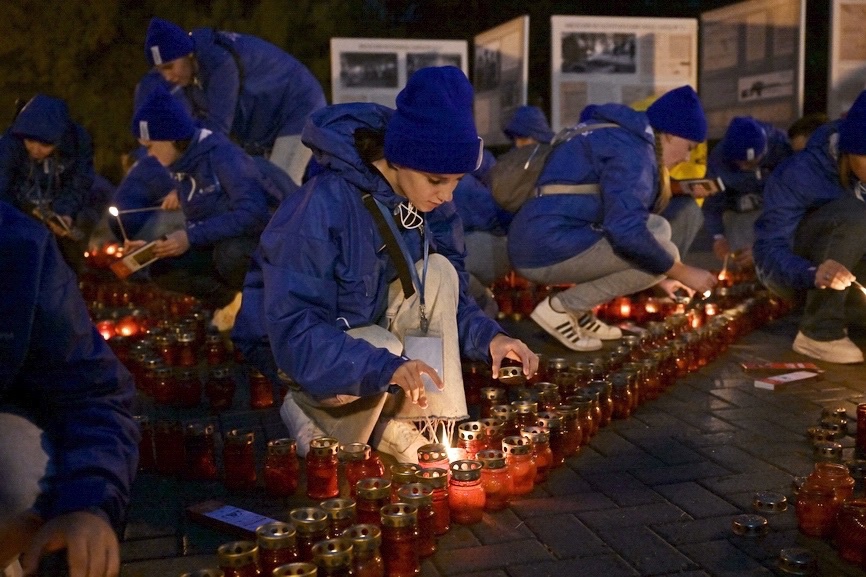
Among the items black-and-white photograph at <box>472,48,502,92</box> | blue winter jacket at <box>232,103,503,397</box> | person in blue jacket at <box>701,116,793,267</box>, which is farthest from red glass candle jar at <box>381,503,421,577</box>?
black-and-white photograph at <box>472,48,502,92</box>

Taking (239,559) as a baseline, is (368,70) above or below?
above

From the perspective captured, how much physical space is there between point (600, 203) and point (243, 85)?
2799 mm

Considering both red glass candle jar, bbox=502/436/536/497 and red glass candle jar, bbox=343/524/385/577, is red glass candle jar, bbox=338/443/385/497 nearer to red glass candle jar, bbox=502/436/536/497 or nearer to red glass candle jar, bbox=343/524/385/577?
red glass candle jar, bbox=502/436/536/497

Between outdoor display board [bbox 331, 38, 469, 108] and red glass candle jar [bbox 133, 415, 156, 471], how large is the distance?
261 inches

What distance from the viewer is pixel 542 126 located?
9.17m

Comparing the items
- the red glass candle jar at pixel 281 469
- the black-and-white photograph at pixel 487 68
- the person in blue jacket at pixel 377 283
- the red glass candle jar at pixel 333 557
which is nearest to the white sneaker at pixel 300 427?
the person in blue jacket at pixel 377 283

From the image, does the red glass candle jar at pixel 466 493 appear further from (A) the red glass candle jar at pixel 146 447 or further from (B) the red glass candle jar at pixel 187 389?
(B) the red glass candle jar at pixel 187 389

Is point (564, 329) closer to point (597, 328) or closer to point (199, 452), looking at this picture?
point (597, 328)

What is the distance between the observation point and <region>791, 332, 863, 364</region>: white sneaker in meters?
5.80

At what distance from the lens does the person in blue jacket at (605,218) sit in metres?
5.86

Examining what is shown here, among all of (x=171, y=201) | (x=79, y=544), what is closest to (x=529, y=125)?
(x=171, y=201)

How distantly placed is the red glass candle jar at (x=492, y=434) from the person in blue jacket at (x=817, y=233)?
2616 mm

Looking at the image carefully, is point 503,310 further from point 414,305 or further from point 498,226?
point 414,305

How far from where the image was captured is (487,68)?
37.1ft
